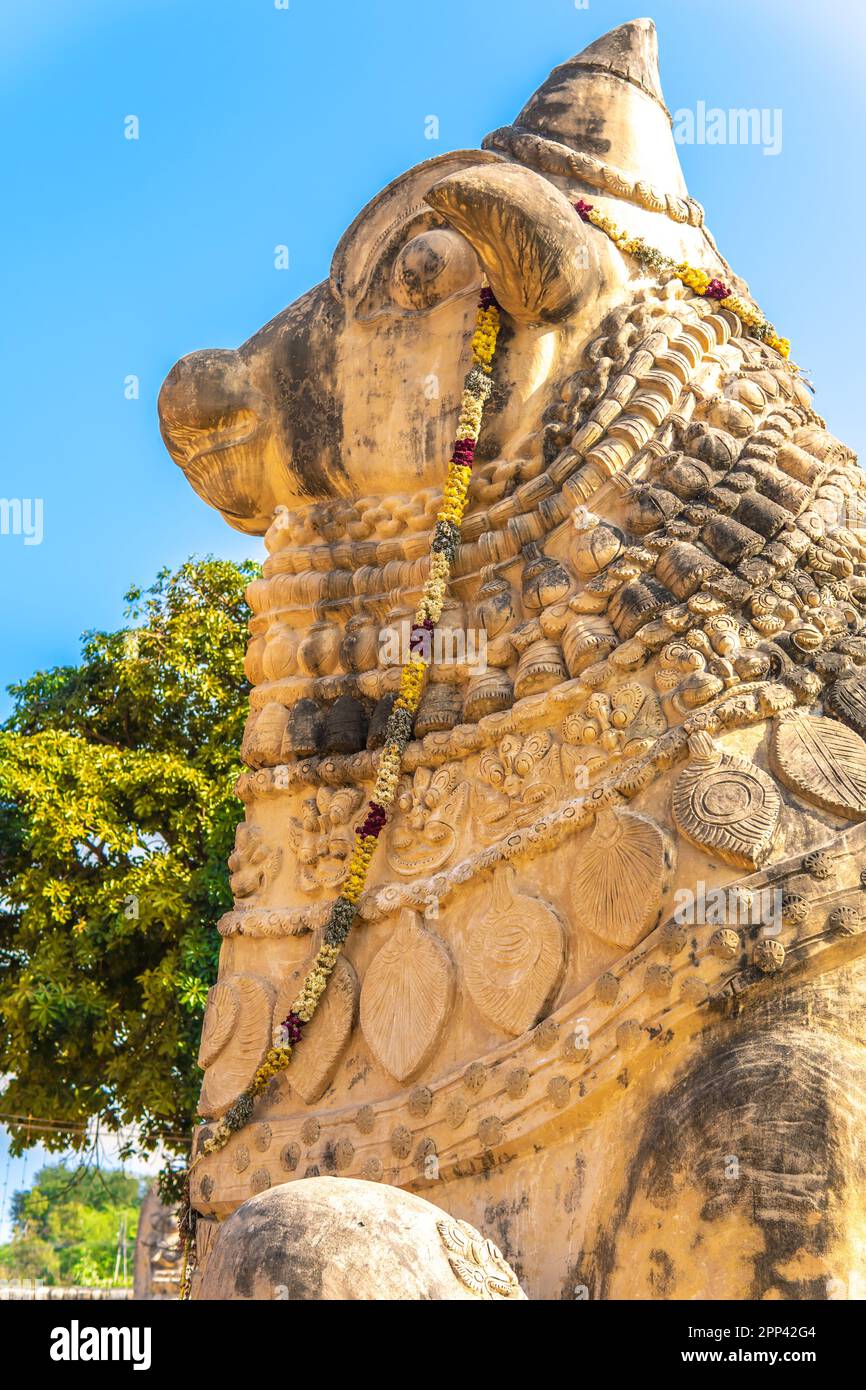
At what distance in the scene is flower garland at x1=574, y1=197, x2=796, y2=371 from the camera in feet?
18.0

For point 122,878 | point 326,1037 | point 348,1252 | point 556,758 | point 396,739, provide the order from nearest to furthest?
point 348,1252 → point 556,758 → point 326,1037 → point 396,739 → point 122,878

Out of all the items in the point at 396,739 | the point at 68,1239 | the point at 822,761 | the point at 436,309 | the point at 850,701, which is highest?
the point at 68,1239

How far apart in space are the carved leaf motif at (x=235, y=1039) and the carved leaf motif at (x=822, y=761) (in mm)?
1946

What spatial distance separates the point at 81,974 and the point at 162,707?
292cm

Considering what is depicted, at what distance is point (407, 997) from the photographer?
15.8 feet

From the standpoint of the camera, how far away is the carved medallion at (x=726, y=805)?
4.22 m

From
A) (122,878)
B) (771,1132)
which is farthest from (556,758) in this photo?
(122,878)

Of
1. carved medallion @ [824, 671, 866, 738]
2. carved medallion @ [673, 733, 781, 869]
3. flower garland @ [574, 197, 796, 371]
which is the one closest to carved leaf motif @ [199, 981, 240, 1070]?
carved medallion @ [673, 733, 781, 869]

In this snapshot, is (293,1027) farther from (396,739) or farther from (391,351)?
(391,351)

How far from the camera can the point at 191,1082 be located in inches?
568

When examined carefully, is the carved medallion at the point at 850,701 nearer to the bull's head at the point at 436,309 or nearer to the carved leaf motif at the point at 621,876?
the carved leaf motif at the point at 621,876

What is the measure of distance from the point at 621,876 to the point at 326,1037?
1.24 meters

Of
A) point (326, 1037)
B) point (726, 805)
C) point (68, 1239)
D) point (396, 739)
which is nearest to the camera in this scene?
point (726, 805)

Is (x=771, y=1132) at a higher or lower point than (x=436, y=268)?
lower
